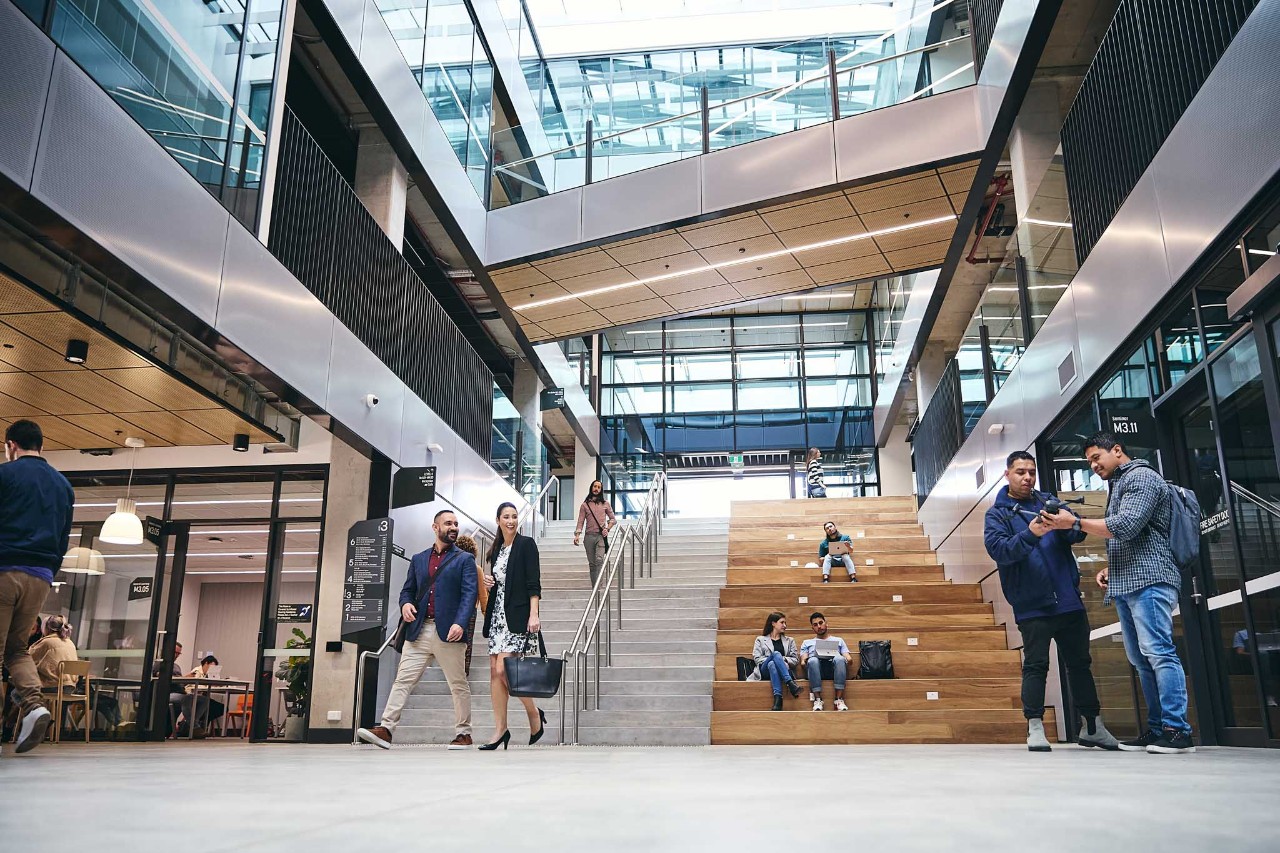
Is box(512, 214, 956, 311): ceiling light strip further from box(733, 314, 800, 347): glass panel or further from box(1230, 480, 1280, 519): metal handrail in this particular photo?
box(733, 314, 800, 347): glass panel

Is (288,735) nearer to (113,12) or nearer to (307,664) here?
(307,664)

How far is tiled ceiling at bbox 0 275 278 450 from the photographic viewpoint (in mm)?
6832

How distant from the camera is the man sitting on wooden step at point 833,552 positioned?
12.2 metres

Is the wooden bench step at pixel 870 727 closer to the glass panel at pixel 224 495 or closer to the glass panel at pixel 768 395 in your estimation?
the glass panel at pixel 224 495

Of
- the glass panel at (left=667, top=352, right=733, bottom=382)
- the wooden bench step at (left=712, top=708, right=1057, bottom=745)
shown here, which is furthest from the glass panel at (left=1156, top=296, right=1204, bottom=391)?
the glass panel at (left=667, top=352, right=733, bottom=382)

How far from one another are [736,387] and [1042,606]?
2081 centimetres

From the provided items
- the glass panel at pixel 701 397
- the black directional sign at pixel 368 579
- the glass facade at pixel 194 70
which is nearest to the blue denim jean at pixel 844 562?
the black directional sign at pixel 368 579

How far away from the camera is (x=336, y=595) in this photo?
390 inches

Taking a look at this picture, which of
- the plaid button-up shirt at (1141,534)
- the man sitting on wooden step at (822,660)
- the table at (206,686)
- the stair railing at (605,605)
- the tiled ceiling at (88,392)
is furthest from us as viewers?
the table at (206,686)

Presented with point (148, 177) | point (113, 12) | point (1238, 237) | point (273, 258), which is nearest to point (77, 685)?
point (273, 258)

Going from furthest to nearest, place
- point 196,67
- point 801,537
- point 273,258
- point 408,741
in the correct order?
point 801,537
point 408,741
point 273,258
point 196,67

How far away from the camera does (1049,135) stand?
10.0m

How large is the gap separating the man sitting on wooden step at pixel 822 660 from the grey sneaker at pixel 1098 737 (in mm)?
3430

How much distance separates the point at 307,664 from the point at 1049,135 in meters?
9.36
